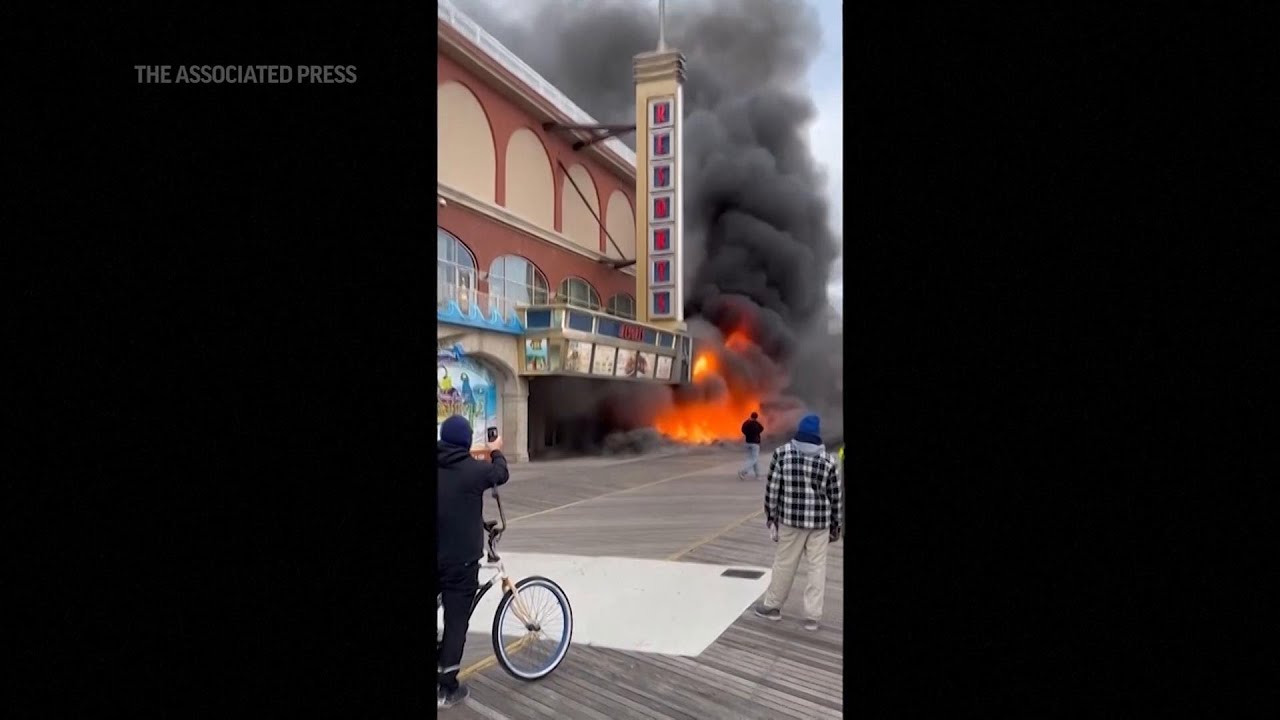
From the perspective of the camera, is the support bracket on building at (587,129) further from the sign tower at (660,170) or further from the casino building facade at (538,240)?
the sign tower at (660,170)

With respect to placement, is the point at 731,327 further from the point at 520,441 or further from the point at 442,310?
the point at 442,310

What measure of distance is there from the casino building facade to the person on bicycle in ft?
29.6

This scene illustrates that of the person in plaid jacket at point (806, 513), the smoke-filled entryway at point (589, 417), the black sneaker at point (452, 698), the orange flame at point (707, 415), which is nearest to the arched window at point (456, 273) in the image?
the smoke-filled entryway at point (589, 417)

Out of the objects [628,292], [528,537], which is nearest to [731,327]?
[628,292]

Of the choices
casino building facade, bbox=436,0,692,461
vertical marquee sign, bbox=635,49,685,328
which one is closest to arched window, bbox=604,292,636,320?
casino building facade, bbox=436,0,692,461

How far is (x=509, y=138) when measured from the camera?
53.9 feet

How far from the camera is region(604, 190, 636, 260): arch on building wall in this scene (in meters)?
21.3

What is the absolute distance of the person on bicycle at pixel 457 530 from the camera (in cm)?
289

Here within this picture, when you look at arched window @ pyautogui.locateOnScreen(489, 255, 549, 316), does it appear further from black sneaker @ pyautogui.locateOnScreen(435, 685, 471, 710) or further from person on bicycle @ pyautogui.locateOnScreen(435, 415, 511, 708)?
black sneaker @ pyautogui.locateOnScreen(435, 685, 471, 710)

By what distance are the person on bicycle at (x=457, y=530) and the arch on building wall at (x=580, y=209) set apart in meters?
16.2

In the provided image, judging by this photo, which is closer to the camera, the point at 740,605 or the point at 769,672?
the point at 769,672

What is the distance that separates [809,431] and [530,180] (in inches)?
579
